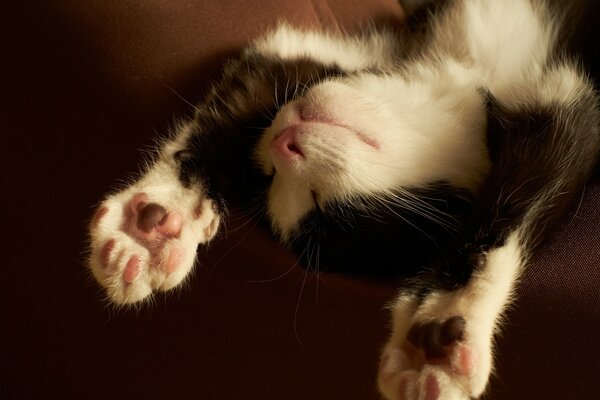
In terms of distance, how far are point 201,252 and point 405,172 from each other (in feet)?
1.23

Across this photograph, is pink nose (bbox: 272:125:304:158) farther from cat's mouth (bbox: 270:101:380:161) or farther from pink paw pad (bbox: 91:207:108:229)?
pink paw pad (bbox: 91:207:108:229)

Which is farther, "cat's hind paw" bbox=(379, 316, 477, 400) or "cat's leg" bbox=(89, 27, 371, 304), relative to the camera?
"cat's leg" bbox=(89, 27, 371, 304)

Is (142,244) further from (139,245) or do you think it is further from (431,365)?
(431,365)

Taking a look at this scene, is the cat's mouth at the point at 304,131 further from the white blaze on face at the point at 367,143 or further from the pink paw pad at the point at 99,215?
the pink paw pad at the point at 99,215

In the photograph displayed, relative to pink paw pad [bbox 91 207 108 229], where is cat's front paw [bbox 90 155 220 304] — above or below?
below

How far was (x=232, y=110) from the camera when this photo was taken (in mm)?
1003

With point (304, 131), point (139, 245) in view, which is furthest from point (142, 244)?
point (304, 131)

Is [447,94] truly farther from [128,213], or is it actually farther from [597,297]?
[128,213]

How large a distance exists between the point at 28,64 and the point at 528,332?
36.2 inches

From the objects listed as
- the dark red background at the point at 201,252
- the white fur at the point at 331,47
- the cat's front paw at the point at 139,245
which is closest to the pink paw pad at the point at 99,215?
the cat's front paw at the point at 139,245

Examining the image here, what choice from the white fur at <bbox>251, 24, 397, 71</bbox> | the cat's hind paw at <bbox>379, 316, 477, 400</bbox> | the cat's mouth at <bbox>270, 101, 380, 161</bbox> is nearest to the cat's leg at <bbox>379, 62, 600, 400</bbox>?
the cat's hind paw at <bbox>379, 316, 477, 400</bbox>

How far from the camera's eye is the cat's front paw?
747mm

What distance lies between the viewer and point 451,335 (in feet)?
1.94

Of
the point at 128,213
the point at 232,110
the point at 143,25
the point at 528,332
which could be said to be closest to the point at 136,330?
the point at 128,213
